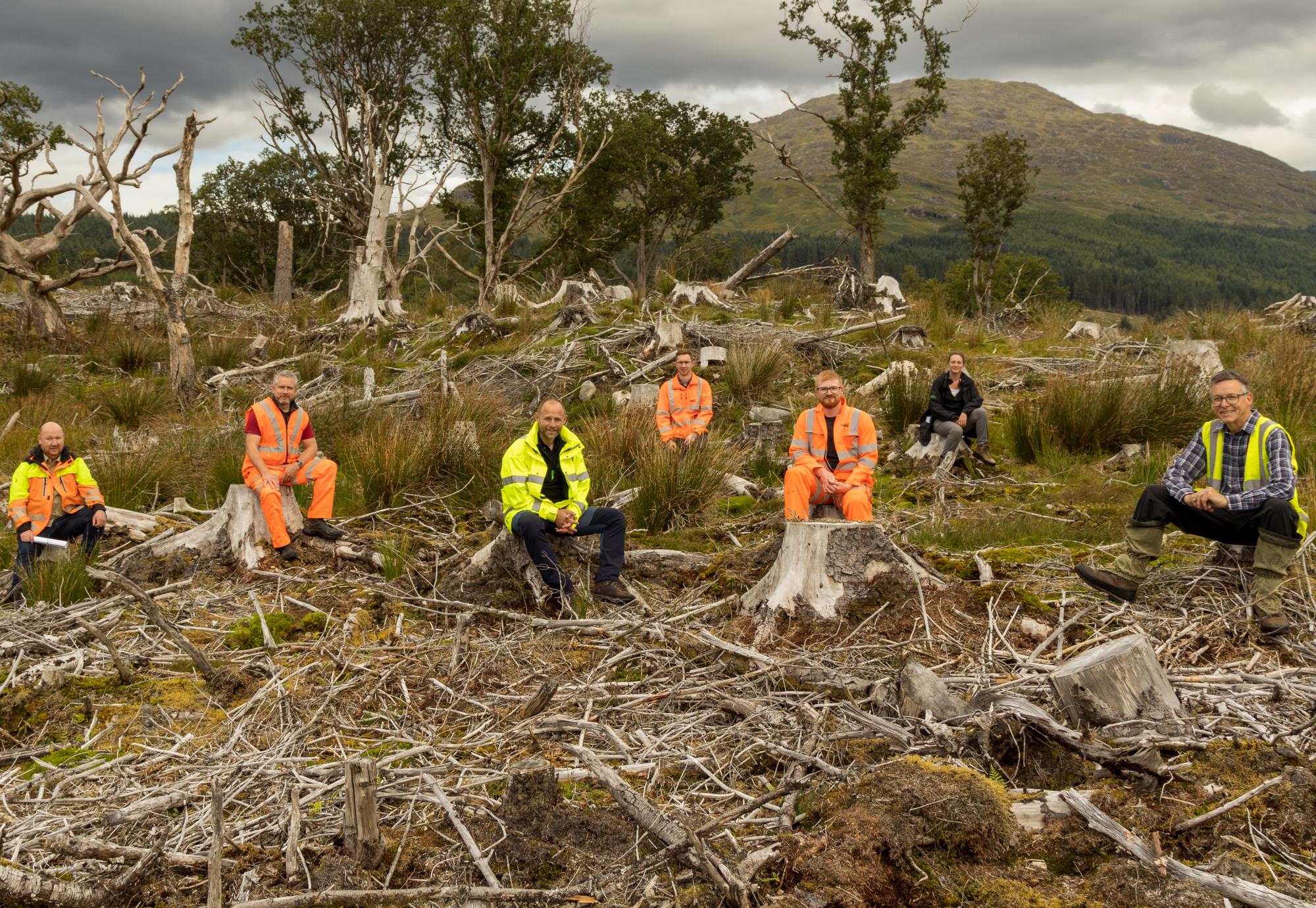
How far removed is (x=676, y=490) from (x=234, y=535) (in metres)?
3.35

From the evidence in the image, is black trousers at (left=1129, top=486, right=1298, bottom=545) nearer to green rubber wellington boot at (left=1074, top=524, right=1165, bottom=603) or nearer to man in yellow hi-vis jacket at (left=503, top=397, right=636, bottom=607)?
green rubber wellington boot at (left=1074, top=524, right=1165, bottom=603)

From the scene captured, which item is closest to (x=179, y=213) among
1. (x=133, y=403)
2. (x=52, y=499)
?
(x=133, y=403)

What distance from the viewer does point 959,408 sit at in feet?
30.6

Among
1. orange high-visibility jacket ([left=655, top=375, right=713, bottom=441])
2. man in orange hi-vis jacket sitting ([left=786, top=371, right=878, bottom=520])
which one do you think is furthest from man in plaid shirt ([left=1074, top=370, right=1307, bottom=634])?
orange high-visibility jacket ([left=655, top=375, right=713, bottom=441])

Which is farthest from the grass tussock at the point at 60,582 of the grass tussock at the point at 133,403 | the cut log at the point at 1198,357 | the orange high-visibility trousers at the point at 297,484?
the cut log at the point at 1198,357

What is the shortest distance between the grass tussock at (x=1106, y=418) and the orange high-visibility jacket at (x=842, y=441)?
3572 mm

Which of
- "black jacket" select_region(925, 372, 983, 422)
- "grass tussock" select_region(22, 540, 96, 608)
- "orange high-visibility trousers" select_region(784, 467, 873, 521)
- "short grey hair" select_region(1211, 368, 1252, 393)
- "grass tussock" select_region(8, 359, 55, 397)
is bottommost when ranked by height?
"grass tussock" select_region(22, 540, 96, 608)

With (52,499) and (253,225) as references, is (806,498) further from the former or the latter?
(253,225)

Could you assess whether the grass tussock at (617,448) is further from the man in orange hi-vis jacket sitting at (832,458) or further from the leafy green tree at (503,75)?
the leafy green tree at (503,75)

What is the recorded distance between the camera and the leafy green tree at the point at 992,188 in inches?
1094

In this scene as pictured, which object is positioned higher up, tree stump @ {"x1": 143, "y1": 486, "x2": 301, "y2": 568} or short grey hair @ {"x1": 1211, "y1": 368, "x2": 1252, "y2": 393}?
short grey hair @ {"x1": 1211, "y1": 368, "x2": 1252, "y2": 393}

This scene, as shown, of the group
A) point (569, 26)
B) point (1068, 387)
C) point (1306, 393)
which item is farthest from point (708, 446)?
point (569, 26)

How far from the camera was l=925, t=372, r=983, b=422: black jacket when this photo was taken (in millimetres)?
9273

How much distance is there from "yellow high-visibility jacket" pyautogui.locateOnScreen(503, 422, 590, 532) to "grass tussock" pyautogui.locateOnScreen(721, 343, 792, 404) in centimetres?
597
